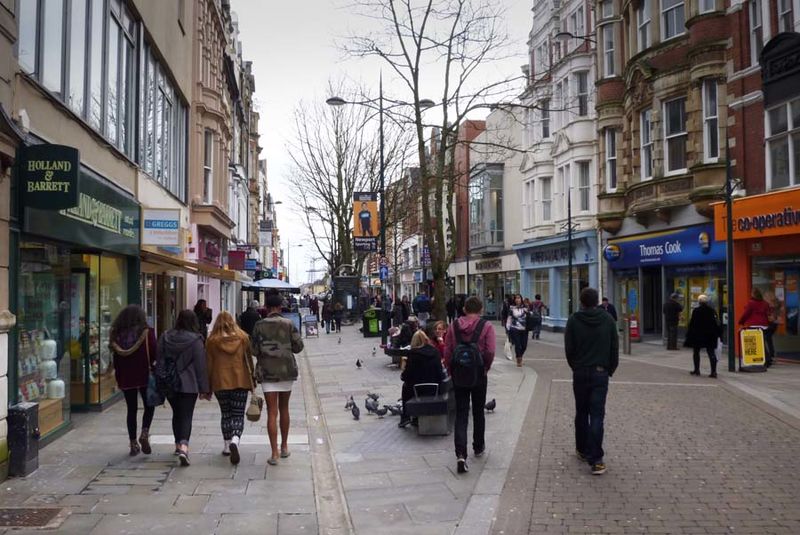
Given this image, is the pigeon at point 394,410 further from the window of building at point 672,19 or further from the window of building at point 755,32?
the window of building at point 672,19

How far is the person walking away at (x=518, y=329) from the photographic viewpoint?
1648cm

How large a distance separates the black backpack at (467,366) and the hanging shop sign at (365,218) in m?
19.7

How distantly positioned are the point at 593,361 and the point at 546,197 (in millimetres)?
27121

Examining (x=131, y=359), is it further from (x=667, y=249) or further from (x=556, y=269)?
(x=556, y=269)

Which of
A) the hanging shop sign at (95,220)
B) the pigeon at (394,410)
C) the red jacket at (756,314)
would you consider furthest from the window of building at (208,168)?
the red jacket at (756,314)

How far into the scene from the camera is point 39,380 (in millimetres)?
8055

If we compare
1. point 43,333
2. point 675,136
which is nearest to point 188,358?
point 43,333

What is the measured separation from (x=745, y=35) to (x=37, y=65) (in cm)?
1694

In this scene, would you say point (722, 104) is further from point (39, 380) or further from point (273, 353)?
point (39, 380)

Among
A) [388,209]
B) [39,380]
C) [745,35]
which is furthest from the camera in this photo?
[388,209]

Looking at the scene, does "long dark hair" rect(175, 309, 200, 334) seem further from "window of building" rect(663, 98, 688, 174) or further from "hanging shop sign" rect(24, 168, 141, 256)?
"window of building" rect(663, 98, 688, 174)

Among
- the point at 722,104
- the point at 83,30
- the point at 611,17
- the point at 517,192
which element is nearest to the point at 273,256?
the point at 517,192

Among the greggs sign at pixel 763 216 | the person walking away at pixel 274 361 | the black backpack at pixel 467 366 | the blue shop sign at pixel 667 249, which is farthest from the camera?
the blue shop sign at pixel 667 249

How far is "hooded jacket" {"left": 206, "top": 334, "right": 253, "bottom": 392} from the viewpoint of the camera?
24.2 feet
